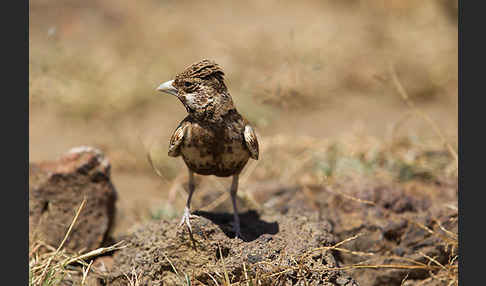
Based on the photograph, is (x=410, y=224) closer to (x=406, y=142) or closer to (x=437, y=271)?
(x=437, y=271)

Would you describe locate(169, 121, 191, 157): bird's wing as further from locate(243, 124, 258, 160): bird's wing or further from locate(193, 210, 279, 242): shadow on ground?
locate(193, 210, 279, 242): shadow on ground

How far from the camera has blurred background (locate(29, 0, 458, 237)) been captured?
22.5ft

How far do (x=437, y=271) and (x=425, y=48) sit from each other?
709 cm

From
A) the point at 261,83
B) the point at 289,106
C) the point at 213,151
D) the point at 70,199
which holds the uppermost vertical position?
the point at 213,151

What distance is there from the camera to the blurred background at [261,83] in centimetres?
685

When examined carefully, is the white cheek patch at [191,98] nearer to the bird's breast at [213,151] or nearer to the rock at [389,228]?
the bird's breast at [213,151]

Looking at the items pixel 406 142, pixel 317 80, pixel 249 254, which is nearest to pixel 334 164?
pixel 406 142

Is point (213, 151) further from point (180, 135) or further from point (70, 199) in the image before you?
point (70, 199)

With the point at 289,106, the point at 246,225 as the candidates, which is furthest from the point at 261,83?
the point at 246,225

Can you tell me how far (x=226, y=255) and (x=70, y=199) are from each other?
1776mm

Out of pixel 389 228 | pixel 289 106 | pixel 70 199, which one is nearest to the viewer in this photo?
pixel 389 228

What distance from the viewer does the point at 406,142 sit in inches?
283

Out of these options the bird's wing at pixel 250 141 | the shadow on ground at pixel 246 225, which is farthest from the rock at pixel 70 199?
the bird's wing at pixel 250 141

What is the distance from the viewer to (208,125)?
392 centimetres
